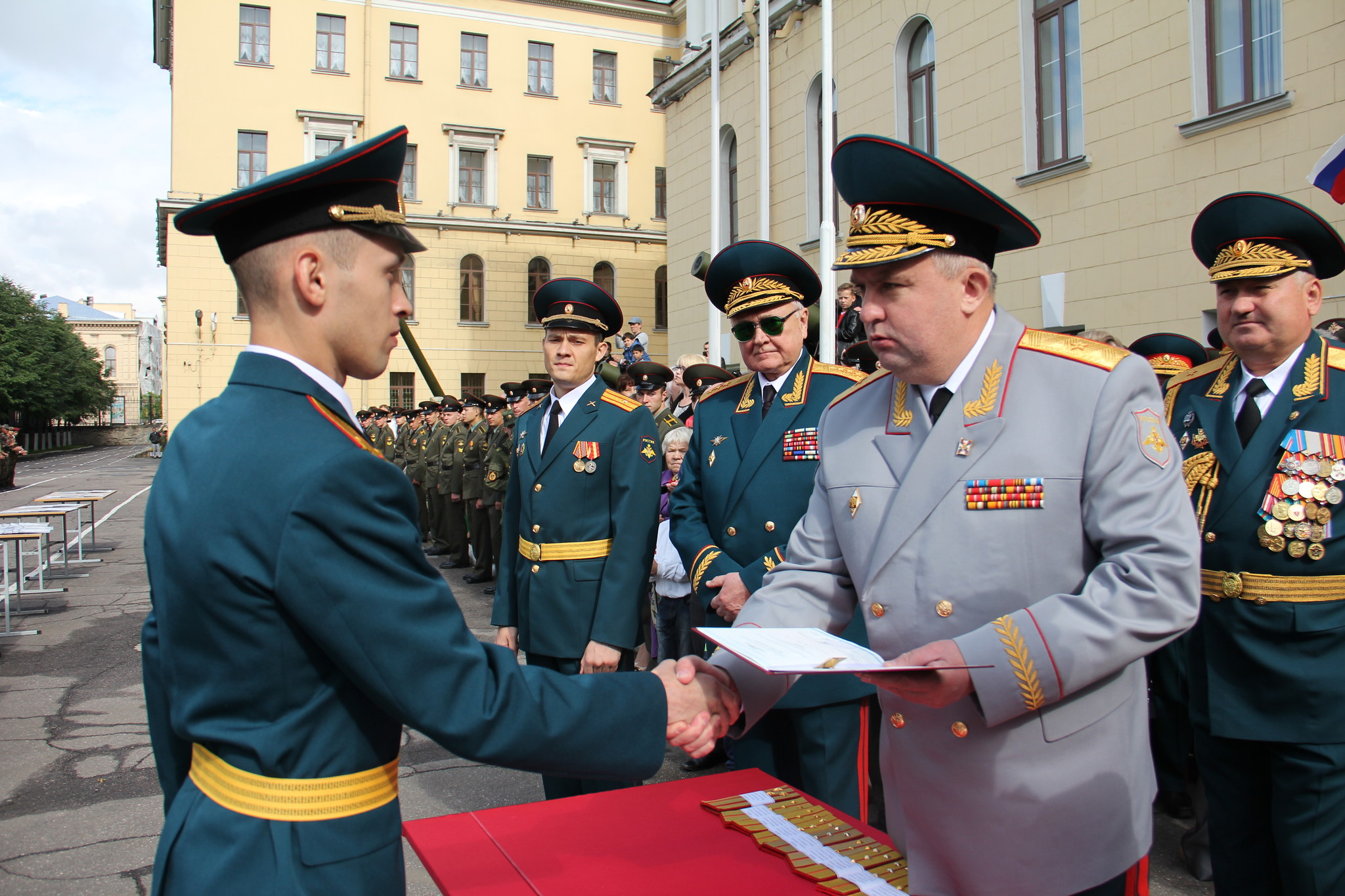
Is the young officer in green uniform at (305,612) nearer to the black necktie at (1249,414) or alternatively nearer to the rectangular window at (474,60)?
the black necktie at (1249,414)

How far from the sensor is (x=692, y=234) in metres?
20.0

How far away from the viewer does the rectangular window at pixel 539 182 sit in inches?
1293

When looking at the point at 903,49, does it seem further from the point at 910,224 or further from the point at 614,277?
the point at 614,277

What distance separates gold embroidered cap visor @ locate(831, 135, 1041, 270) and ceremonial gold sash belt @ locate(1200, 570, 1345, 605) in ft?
4.37

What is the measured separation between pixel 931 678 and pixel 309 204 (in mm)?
1360

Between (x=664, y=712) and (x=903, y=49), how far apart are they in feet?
45.3

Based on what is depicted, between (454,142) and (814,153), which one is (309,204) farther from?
(454,142)

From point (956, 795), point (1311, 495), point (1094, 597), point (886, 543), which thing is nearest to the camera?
point (1094, 597)

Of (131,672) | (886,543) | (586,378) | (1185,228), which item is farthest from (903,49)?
(886,543)

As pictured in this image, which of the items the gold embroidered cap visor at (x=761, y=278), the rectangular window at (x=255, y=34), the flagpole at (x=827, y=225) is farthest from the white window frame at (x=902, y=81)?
the rectangular window at (x=255, y=34)

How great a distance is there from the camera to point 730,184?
19.1 metres

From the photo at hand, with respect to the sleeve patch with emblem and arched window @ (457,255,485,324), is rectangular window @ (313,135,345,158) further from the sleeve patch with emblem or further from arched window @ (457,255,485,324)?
the sleeve patch with emblem

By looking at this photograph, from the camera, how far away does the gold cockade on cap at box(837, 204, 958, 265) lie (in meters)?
1.96

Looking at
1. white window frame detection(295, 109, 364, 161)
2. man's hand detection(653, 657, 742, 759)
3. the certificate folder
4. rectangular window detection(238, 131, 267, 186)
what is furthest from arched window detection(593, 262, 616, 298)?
the certificate folder
